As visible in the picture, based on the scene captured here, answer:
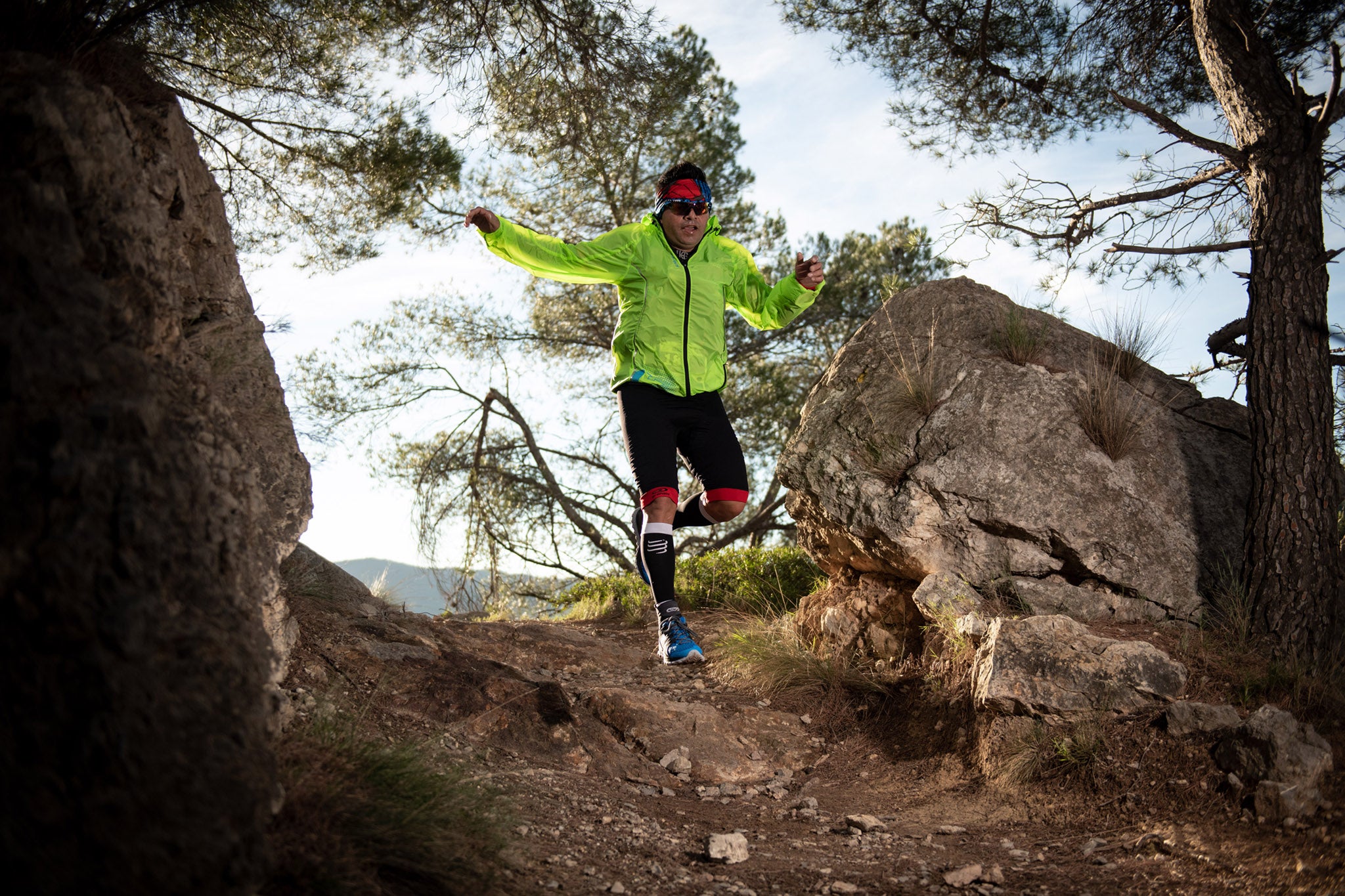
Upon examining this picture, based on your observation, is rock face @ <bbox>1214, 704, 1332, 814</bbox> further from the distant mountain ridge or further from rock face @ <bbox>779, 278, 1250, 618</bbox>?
the distant mountain ridge

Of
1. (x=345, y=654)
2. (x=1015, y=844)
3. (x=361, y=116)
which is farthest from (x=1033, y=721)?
(x=361, y=116)

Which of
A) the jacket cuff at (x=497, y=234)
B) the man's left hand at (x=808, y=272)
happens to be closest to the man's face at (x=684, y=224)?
the man's left hand at (x=808, y=272)

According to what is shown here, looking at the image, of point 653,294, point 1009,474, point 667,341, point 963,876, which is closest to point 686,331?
point 667,341

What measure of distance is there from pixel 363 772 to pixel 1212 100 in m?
6.64

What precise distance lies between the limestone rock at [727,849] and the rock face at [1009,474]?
1867 millimetres

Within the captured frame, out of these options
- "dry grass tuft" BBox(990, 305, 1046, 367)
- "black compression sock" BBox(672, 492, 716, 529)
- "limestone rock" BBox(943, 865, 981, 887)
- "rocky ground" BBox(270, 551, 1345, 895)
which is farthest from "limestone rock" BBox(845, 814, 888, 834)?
"dry grass tuft" BBox(990, 305, 1046, 367)

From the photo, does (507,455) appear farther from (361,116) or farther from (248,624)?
(248,624)

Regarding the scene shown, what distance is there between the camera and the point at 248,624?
2.08m

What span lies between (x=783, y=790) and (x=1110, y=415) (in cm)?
252

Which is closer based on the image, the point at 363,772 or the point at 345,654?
the point at 363,772

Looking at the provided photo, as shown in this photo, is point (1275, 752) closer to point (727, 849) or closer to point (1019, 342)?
point (727, 849)

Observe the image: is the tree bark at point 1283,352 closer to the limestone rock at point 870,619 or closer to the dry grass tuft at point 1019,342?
the dry grass tuft at point 1019,342

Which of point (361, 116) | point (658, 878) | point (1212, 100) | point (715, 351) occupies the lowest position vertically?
point (658, 878)

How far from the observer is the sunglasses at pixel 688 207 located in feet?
14.9
